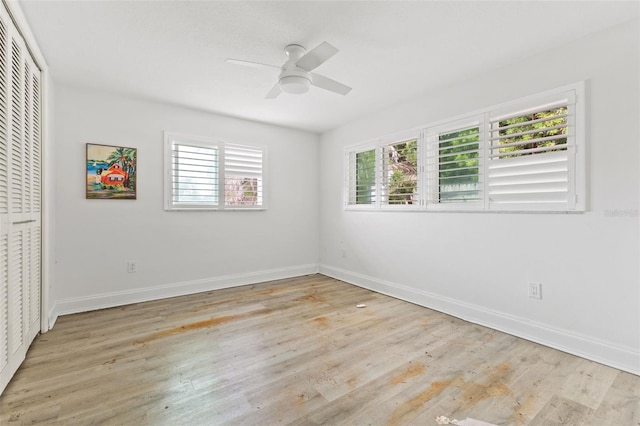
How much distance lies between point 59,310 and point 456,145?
4581 millimetres

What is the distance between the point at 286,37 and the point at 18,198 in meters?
2.26

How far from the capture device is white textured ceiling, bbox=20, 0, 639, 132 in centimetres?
202

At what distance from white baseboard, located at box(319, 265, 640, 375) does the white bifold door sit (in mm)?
3537

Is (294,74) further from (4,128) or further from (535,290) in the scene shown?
(535,290)

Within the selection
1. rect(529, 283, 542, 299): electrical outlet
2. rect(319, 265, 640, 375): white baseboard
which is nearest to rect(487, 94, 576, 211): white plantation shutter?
rect(529, 283, 542, 299): electrical outlet

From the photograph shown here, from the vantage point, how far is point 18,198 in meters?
2.12

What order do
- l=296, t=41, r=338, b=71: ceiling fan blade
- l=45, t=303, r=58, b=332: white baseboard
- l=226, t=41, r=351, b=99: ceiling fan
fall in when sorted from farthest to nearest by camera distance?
l=45, t=303, r=58, b=332: white baseboard, l=226, t=41, r=351, b=99: ceiling fan, l=296, t=41, r=338, b=71: ceiling fan blade

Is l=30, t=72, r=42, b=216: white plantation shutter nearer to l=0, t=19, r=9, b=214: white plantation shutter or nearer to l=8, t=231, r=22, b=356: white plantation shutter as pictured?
l=8, t=231, r=22, b=356: white plantation shutter

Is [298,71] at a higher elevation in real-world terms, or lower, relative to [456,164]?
higher

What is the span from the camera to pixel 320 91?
340cm

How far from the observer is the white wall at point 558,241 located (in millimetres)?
2172

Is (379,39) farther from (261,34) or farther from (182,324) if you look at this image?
(182,324)

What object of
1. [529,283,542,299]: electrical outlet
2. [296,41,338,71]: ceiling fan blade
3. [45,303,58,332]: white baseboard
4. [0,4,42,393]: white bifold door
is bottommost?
[45,303,58,332]: white baseboard

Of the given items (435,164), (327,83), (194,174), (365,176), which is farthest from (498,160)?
(194,174)
